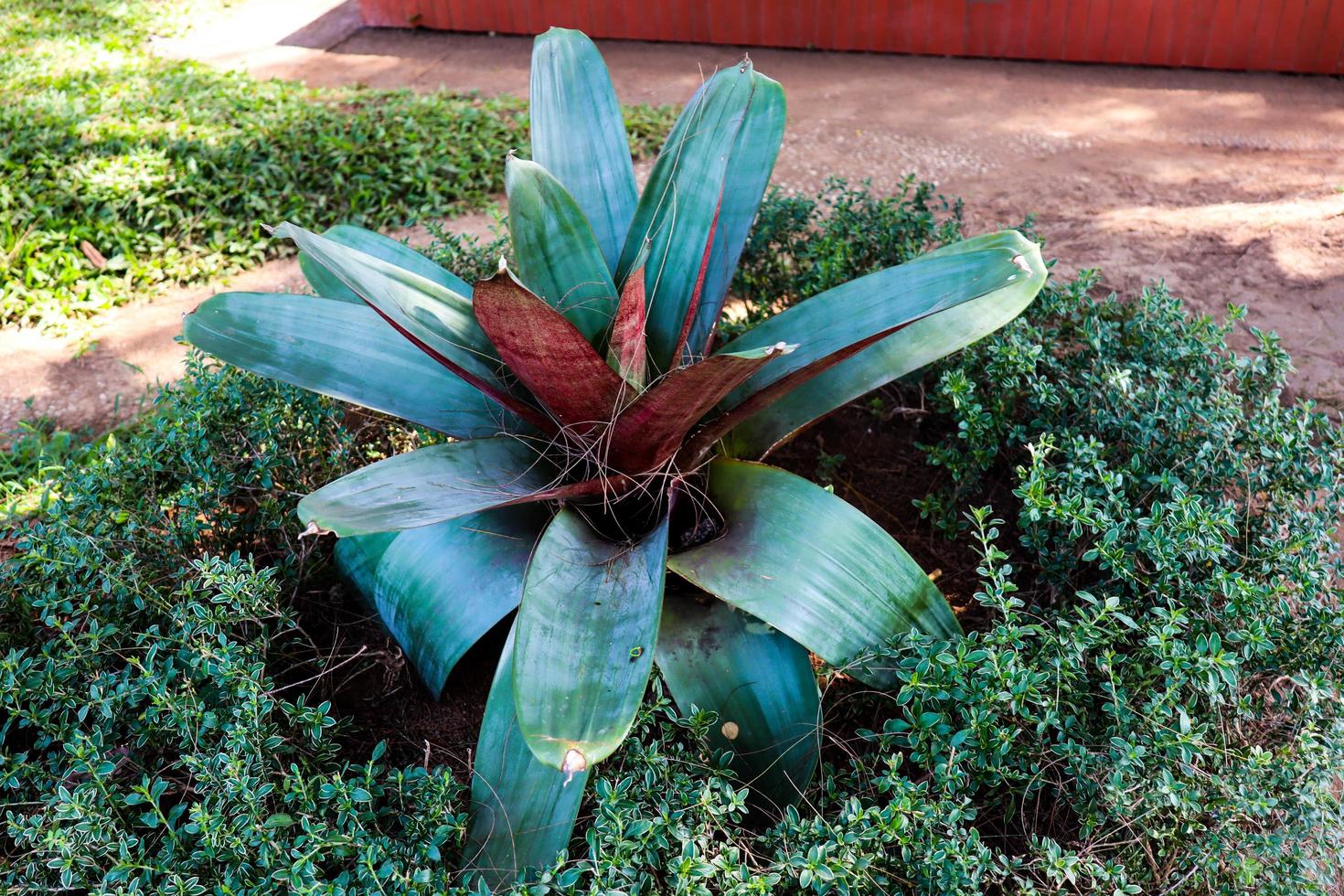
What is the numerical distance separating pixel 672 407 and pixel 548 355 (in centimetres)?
21

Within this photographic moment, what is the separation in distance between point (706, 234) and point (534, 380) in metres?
0.43

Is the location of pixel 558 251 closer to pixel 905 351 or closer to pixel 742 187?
pixel 742 187

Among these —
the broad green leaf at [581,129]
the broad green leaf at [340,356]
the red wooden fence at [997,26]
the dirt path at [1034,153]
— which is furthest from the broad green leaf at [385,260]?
the red wooden fence at [997,26]

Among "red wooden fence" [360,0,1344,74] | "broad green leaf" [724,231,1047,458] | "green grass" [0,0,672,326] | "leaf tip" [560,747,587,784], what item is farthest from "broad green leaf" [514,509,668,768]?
"red wooden fence" [360,0,1344,74]

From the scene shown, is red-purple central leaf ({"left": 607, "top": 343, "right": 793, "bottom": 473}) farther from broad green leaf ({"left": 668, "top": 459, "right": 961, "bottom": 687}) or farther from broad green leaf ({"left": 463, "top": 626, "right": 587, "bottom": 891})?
broad green leaf ({"left": 463, "top": 626, "right": 587, "bottom": 891})

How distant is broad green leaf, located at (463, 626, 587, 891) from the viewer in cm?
151

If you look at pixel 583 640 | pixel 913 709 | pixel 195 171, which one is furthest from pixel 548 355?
pixel 195 171

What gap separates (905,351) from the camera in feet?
5.70

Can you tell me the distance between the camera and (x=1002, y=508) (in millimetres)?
2283

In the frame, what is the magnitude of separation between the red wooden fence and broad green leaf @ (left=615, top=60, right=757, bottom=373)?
186 inches

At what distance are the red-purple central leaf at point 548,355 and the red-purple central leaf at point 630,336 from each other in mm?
51

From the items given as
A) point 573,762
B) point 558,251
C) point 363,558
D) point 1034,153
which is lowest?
point 363,558

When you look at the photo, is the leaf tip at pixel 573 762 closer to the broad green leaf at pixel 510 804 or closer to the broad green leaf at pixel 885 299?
the broad green leaf at pixel 510 804

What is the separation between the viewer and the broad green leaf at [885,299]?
159 centimetres
